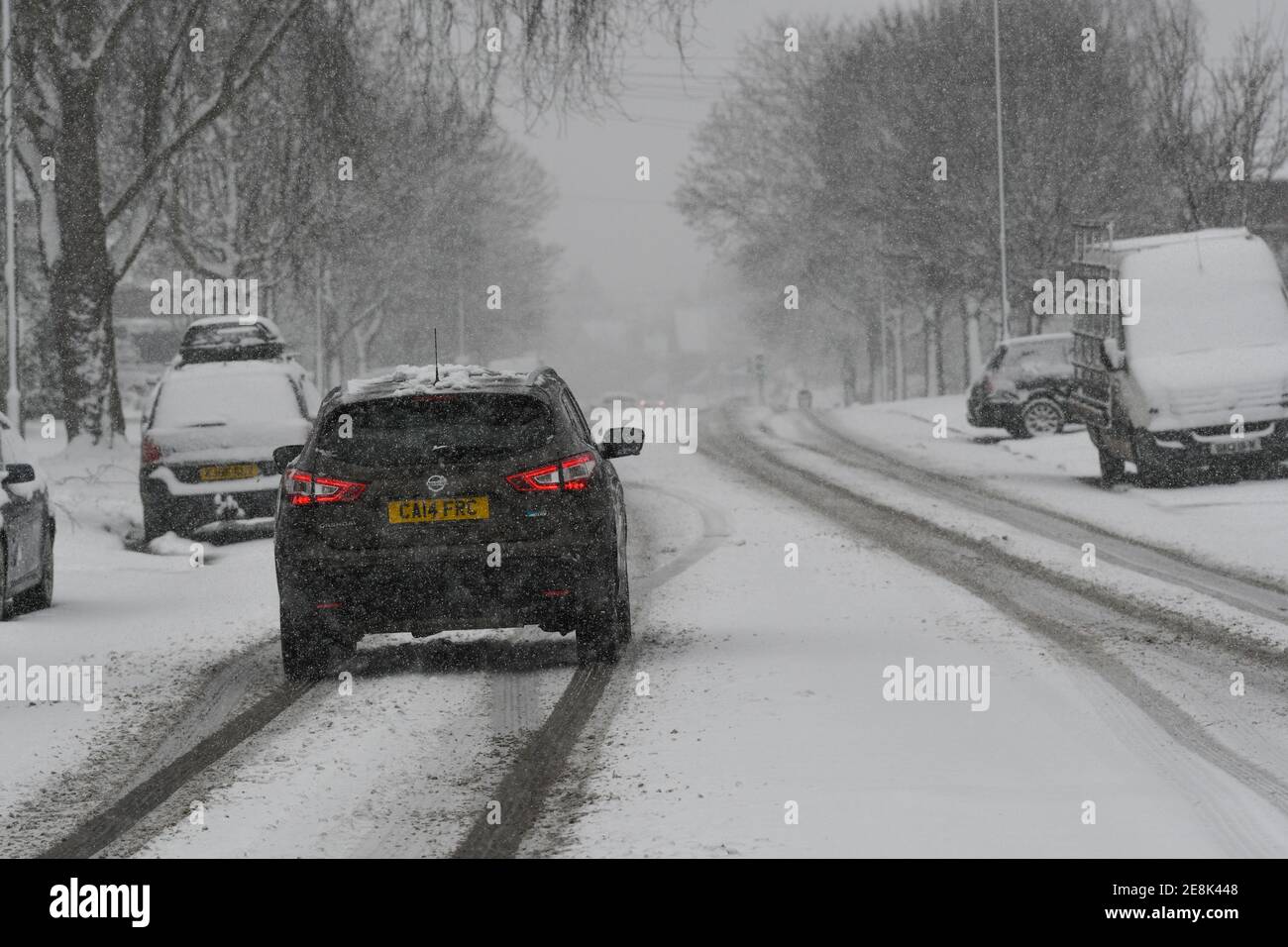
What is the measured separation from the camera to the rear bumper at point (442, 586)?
998cm

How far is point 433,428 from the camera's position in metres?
10.3

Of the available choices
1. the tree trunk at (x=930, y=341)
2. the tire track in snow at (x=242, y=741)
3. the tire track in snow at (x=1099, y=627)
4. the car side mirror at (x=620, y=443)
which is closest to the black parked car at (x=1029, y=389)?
the tire track in snow at (x=1099, y=627)

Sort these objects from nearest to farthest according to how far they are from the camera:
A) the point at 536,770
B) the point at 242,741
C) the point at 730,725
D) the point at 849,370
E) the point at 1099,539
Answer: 1. the point at 536,770
2. the point at 730,725
3. the point at 242,741
4. the point at 1099,539
5. the point at 849,370

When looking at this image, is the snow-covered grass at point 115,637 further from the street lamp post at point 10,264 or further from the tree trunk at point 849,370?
the tree trunk at point 849,370

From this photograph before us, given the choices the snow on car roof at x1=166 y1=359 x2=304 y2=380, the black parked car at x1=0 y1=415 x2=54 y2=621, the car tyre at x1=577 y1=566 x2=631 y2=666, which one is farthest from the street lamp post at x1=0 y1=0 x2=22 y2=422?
the car tyre at x1=577 y1=566 x2=631 y2=666

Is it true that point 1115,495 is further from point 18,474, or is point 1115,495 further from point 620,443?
point 18,474

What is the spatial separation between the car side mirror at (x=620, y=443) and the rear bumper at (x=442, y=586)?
1.32 metres

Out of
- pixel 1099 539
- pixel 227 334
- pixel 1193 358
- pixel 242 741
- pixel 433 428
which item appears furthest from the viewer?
pixel 227 334

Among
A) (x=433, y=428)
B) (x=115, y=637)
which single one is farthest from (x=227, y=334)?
(x=433, y=428)

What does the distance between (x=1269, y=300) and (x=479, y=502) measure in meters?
14.9

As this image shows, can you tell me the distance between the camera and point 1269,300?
2248 centimetres

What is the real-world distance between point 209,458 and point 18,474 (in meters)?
5.60
